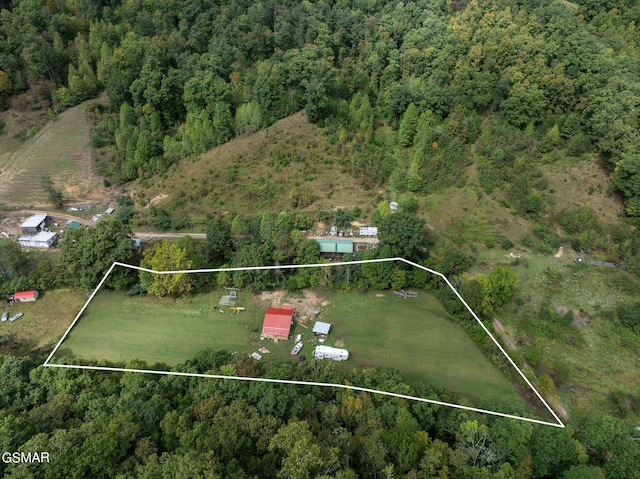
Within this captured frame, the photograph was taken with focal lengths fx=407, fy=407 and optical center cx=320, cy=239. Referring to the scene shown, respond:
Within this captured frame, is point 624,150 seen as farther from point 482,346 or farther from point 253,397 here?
point 253,397

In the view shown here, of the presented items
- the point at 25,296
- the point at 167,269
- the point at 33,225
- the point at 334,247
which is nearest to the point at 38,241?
the point at 33,225

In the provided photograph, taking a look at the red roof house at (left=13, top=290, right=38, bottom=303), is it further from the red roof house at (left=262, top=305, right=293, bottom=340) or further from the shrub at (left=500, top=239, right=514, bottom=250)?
the shrub at (left=500, top=239, right=514, bottom=250)

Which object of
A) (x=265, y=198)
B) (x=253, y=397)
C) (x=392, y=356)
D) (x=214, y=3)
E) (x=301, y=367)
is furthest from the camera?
(x=214, y=3)

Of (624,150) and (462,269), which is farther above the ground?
(624,150)

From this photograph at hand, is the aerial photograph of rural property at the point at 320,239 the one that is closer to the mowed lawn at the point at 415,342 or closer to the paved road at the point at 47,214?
the mowed lawn at the point at 415,342

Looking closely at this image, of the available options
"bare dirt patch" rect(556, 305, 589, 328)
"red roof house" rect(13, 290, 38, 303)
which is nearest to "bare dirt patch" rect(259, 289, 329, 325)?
"red roof house" rect(13, 290, 38, 303)

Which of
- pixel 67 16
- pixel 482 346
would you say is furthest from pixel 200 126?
pixel 482 346
